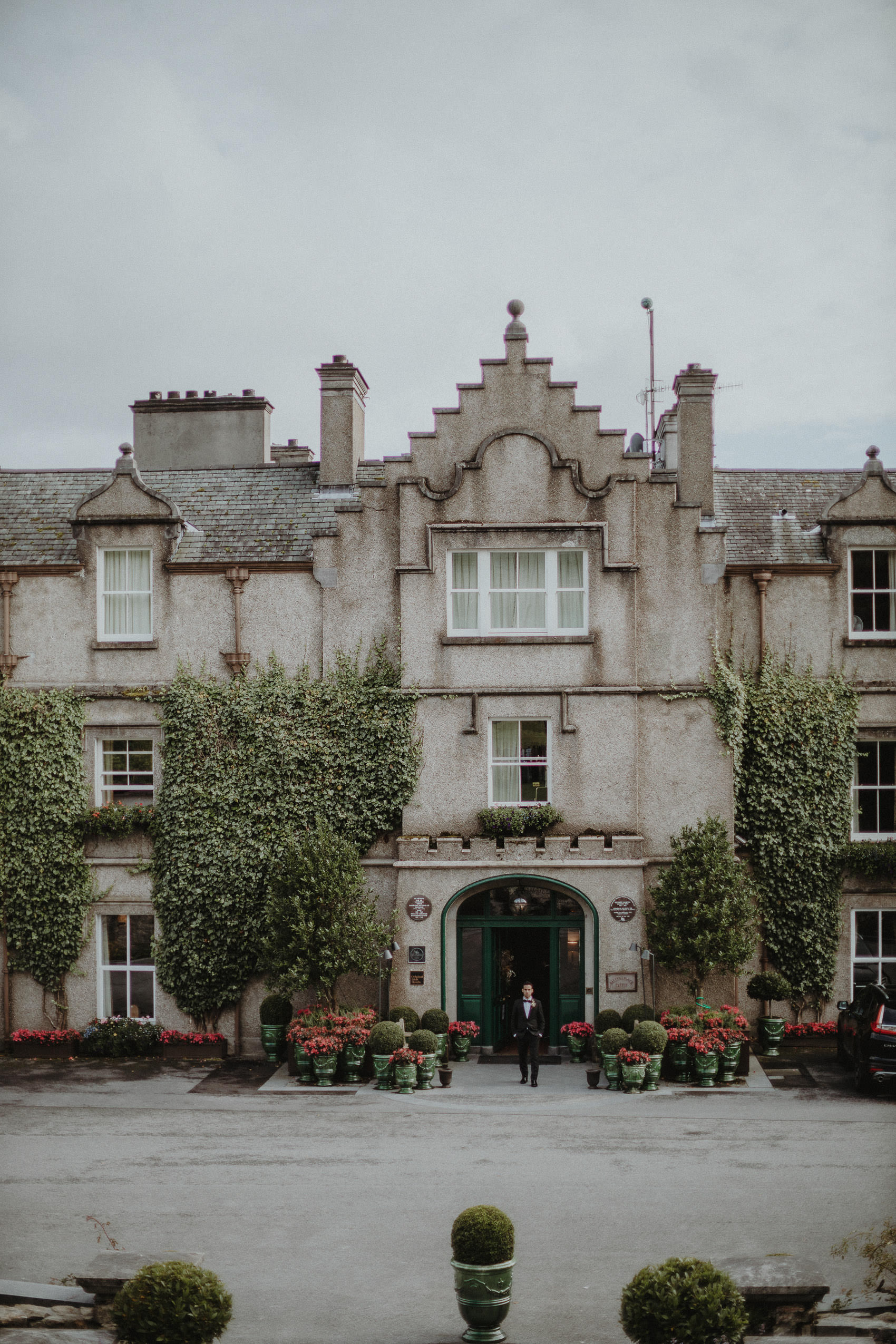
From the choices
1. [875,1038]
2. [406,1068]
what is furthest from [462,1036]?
[875,1038]

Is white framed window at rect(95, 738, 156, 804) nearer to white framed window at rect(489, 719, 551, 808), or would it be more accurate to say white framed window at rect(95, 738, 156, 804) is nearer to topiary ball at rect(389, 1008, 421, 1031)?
topiary ball at rect(389, 1008, 421, 1031)

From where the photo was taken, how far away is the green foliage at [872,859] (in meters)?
24.3

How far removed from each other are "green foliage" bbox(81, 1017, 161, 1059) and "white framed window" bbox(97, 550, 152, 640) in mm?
7680

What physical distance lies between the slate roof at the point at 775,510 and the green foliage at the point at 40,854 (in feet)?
46.9

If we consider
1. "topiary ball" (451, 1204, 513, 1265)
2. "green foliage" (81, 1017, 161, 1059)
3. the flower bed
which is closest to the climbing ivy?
"green foliage" (81, 1017, 161, 1059)

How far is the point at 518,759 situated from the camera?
24.3 metres

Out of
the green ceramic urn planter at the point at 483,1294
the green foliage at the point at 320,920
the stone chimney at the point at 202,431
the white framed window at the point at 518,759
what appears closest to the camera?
the green ceramic urn planter at the point at 483,1294

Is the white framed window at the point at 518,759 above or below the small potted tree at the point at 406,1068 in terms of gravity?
above

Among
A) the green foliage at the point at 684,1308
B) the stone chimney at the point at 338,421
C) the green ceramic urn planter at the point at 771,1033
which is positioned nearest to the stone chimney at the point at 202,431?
the stone chimney at the point at 338,421

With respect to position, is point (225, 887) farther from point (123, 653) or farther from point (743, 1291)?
point (743, 1291)

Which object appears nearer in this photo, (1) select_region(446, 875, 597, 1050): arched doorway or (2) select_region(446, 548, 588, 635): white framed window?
(1) select_region(446, 875, 597, 1050): arched doorway

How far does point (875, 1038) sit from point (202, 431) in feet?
64.0

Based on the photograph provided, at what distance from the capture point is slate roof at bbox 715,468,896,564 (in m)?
25.4

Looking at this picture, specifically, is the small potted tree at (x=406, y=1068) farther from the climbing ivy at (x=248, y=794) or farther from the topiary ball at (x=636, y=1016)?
the climbing ivy at (x=248, y=794)
